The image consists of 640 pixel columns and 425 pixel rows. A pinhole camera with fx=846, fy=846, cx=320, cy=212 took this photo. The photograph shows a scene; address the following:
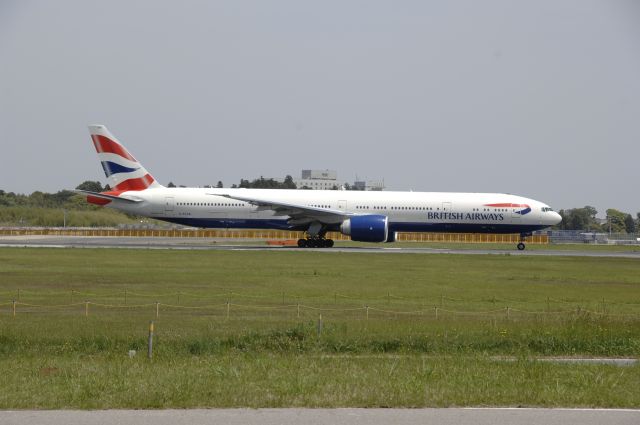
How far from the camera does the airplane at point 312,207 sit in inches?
2350

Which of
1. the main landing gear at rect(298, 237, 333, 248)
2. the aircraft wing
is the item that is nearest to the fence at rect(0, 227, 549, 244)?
the main landing gear at rect(298, 237, 333, 248)

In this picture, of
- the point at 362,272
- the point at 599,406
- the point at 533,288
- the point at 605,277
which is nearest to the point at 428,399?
the point at 599,406

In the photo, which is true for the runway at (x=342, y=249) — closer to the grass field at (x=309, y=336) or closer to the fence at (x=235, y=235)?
the grass field at (x=309, y=336)

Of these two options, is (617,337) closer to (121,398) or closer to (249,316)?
(249,316)

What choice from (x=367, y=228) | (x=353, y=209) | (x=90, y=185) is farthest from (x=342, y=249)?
(x=90, y=185)

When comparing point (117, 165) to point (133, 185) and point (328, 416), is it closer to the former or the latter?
point (133, 185)

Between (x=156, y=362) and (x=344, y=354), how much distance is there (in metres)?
4.18

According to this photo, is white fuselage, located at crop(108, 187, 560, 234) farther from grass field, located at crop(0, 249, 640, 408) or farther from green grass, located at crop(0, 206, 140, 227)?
green grass, located at crop(0, 206, 140, 227)

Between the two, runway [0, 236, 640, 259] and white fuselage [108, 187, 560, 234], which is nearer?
runway [0, 236, 640, 259]

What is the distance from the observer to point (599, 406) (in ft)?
39.5

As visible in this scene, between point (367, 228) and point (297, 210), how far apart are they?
515cm

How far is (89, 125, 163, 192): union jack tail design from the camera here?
61.8m

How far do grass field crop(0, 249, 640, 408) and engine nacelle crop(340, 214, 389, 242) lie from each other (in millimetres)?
14091

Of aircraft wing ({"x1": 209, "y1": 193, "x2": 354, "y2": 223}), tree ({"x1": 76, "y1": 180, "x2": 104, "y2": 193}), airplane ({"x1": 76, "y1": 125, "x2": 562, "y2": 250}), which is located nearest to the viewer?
aircraft wing ({"x1": 209, "y1": 193, "x2": 354, "y2": 223})
